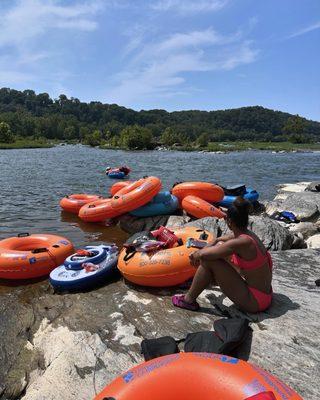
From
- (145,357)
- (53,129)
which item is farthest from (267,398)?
(53,129)

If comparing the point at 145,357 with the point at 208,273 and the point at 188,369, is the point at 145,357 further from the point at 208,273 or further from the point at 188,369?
the point at 208,273

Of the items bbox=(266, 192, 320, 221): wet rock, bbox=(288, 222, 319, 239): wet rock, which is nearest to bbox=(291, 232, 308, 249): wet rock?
bbox=(288, 222, 319, 239): wet rock

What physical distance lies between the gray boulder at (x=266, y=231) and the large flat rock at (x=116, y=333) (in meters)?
1.54

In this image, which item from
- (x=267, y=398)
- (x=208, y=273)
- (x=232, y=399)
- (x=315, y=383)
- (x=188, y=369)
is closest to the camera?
(x=267, y=398)

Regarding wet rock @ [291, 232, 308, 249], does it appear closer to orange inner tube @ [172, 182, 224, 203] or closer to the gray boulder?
the gray boulder

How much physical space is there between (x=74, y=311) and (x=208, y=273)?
1731mm

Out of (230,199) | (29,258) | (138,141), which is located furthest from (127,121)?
(29,258)

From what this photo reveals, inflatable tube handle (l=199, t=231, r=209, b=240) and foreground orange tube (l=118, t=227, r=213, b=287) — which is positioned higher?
inflatable tube handle (l=199, t=231, r=209, b=240)

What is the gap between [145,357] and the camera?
3.25 m

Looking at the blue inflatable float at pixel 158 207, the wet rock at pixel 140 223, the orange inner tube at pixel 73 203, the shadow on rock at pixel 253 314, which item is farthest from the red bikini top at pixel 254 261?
the orange inner tube at pixel 73 203

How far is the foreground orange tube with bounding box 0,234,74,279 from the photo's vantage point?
20.2ft

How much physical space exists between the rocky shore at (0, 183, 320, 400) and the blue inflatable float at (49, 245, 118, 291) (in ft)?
0.64

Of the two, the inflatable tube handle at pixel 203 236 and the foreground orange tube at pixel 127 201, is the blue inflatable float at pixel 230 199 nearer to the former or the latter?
the foreground orange tube at pixel 127 201

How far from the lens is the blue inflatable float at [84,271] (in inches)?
212
